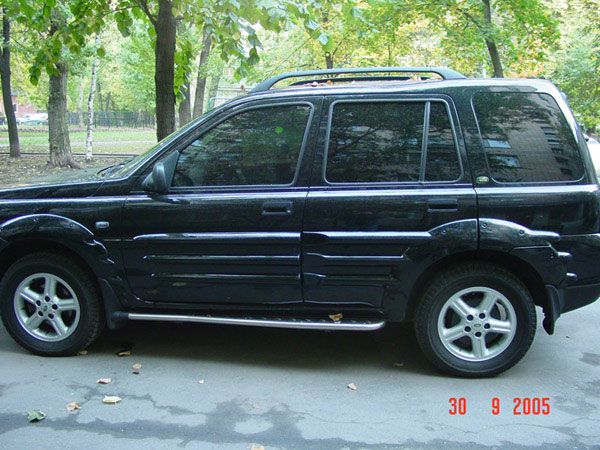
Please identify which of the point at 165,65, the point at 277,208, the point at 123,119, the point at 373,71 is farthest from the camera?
the point at 123,119

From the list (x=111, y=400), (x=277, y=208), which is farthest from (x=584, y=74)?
(x=111, y=400)

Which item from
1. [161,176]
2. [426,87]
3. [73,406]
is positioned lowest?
[73,406]

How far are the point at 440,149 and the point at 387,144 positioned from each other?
1.16 ft

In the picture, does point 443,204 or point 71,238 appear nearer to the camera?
point 443,204

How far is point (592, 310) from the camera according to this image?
218 inches

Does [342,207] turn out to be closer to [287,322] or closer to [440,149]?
[440,149]

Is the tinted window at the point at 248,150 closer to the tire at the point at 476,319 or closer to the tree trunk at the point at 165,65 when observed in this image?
the tire at the point at 476,319

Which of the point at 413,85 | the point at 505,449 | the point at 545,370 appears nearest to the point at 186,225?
the point at 413,85

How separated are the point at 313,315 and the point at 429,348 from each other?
0.82 metres

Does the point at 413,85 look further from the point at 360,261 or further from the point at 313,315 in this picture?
the point at 313,315

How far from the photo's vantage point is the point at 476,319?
385 cm
